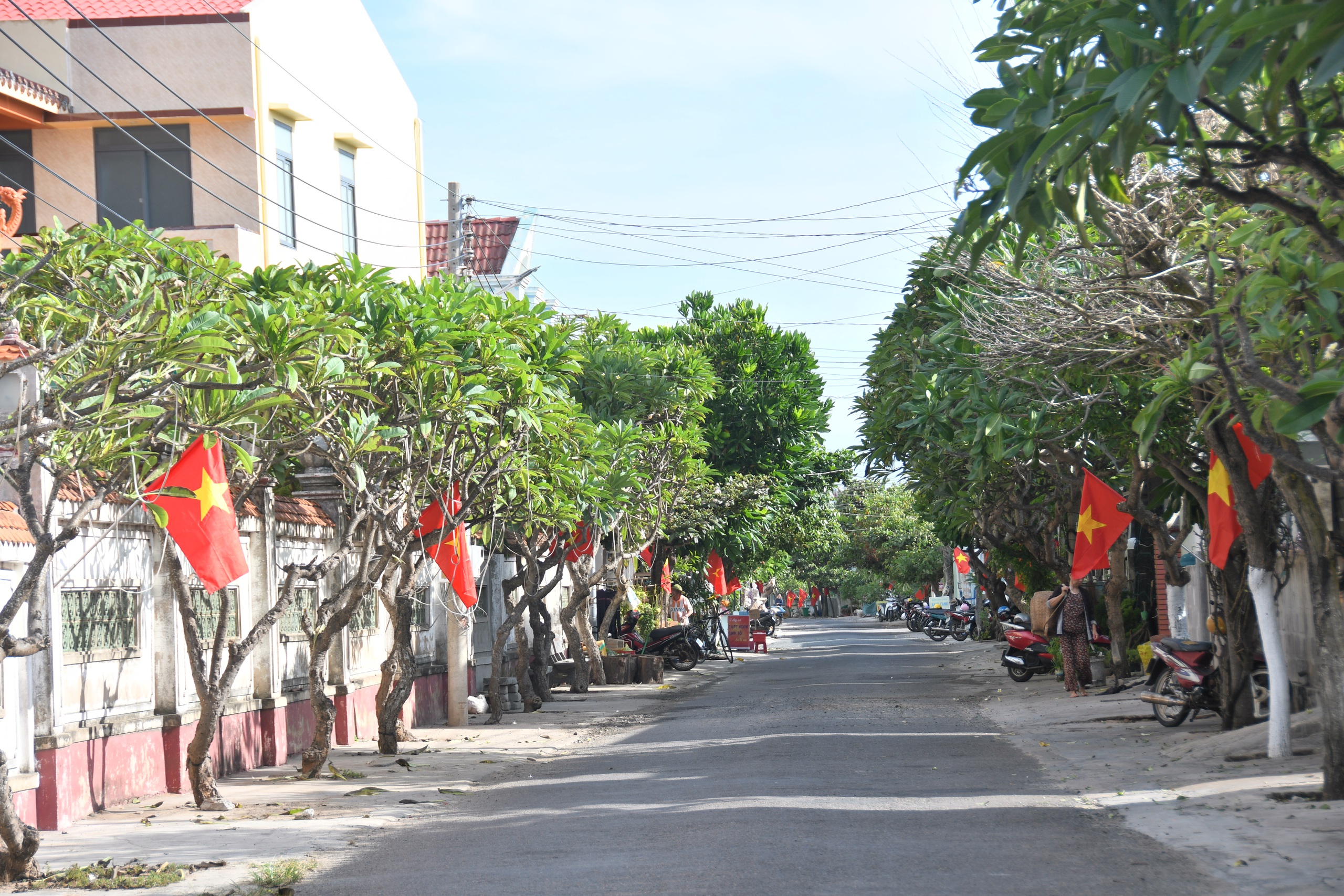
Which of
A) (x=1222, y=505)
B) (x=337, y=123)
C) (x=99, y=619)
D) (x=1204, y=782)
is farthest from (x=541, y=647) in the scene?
(x=1204, y=782)

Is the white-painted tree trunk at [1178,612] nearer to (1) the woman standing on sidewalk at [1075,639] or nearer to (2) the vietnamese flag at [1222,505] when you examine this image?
(1) the woman standing on sidewalk at [1075,639]

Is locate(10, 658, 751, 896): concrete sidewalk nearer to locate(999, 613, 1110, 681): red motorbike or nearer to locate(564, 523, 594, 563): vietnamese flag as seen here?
locate(564, 523, 594, 563): vietnamese flag

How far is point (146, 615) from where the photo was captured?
12.5 metres

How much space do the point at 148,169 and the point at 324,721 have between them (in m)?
9.81

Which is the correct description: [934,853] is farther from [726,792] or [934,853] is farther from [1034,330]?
[1034,330]

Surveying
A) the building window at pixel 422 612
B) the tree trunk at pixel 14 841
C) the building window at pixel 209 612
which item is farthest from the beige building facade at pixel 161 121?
the tree trunk at pixel 14 841

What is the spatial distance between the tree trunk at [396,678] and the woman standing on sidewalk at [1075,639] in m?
9.82

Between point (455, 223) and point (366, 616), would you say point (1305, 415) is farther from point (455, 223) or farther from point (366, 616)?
point (455, 223)

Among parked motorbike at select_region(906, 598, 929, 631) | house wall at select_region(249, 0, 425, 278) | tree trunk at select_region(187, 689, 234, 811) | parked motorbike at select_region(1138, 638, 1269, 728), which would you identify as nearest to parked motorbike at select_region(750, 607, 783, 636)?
parked motorbike at select_region(906, 598, 929, 631)

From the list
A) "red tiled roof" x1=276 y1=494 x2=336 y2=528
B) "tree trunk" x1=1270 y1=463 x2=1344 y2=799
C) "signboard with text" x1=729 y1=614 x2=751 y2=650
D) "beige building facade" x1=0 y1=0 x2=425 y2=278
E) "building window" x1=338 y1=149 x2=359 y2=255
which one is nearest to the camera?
"tree trunk" x1=1270 y1=463 x2=1344 y2=799

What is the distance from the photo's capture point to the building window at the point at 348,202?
2166cm

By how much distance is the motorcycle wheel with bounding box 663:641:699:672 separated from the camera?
31.0 meters

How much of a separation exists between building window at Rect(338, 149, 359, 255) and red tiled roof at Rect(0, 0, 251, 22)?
3318mm

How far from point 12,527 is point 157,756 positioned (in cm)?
311
